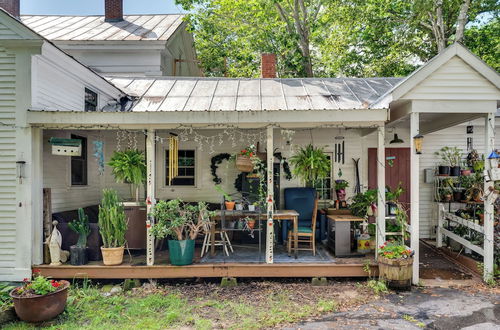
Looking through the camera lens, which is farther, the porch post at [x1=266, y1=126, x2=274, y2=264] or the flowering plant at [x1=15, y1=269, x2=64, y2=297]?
the porch post at [x1=266, y1=126, x2=274, y2=264]

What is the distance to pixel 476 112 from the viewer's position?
536 cm

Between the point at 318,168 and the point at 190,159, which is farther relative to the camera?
the point at 190,159

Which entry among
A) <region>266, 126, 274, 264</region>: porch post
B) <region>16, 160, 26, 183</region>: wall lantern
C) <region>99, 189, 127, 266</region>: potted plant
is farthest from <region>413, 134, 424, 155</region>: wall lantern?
<region>16, 160, 26, 183</region>: wall lantern

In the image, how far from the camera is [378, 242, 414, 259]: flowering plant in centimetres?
512

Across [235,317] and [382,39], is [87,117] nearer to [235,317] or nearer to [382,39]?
[235,317]

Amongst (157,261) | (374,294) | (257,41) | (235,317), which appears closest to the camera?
(235,317)

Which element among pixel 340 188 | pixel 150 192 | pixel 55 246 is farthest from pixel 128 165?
pixel 340 188

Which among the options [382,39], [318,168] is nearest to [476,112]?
[318,168]

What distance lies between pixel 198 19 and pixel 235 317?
12946 mm

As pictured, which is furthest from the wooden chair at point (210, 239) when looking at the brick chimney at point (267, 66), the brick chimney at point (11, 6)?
the brick chimney at point (11, 6)

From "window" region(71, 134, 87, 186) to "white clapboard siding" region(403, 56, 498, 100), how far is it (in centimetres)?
686

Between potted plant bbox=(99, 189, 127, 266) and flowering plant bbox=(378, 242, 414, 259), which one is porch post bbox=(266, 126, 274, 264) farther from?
potted plant bbox=(99, 189, 127, 266)

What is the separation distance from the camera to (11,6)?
859 cm

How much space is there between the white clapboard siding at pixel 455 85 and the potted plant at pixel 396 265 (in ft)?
8.52
